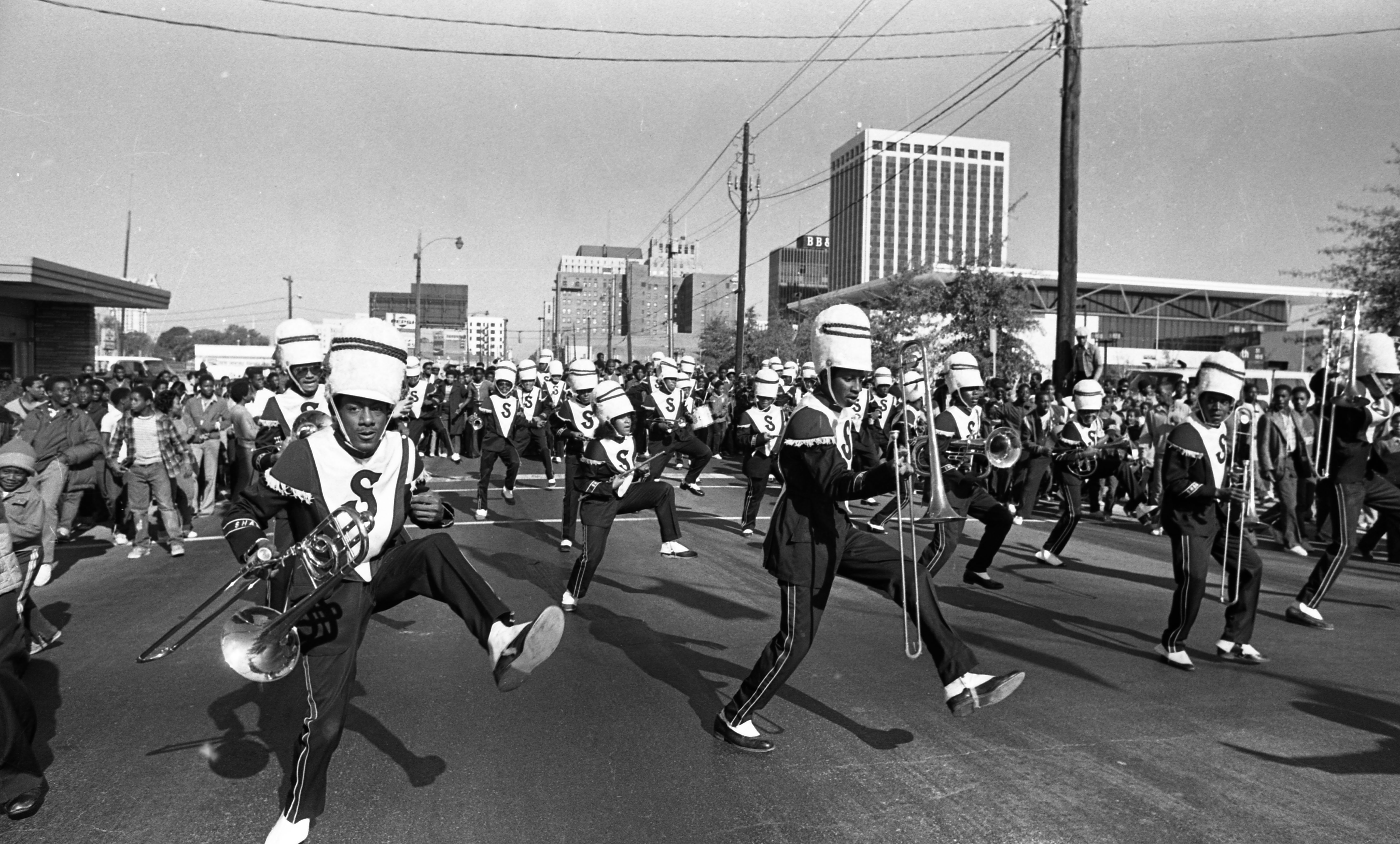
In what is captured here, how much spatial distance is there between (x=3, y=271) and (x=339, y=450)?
70.0ft

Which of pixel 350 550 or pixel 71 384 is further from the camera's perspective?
pixel 71 384

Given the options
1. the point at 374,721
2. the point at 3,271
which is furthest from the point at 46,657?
the point at 3,271

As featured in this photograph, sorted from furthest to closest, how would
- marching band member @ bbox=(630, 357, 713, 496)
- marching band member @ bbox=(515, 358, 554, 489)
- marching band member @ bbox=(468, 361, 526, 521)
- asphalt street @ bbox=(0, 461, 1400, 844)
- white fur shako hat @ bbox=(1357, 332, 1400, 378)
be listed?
marching band member @ bbox=(515, 358, 554, 489)
marching band member @ bbox=(468, 361, 526, 521)
marching band member @ bbox=(630, 357, 713, 496)
white fur shako hat @ bbox=(1357, 332, 1400, 378)
asphalt street @ bbox=(0, 461, 1400, 844)

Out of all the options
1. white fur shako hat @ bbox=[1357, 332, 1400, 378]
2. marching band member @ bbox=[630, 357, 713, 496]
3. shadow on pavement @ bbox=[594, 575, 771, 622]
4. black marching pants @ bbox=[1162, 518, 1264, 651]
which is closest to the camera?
black marching pants @ bbox=[1162, 518, 1264, 651]

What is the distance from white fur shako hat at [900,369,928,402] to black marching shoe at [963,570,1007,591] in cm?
173

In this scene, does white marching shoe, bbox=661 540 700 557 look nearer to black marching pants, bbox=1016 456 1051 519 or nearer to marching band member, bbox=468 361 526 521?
marching band member, bbox=468 361 526 521

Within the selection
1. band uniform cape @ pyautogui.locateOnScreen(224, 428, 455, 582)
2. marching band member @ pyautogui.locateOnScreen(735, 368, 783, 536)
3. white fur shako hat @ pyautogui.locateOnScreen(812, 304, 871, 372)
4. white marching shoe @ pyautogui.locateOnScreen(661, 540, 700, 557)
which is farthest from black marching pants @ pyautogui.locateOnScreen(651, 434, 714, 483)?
band uniform cape @ pyautogui.locateOnScreen(224, 428, 455, 582)

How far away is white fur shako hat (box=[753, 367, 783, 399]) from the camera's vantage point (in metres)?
13.4

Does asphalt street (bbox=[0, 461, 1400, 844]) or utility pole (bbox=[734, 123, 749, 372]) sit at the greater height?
utility pole (bbox=[734, 123, 749, 372])

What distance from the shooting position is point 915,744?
4812 mm

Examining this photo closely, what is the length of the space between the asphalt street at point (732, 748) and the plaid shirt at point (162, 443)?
243 cm

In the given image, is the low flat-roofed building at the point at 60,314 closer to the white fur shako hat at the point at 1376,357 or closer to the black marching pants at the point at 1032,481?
the black marching pants at the point at 1032,481

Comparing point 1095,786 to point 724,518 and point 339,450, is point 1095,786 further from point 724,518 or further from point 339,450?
point 724,518

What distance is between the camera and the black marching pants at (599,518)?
787 centimetres
